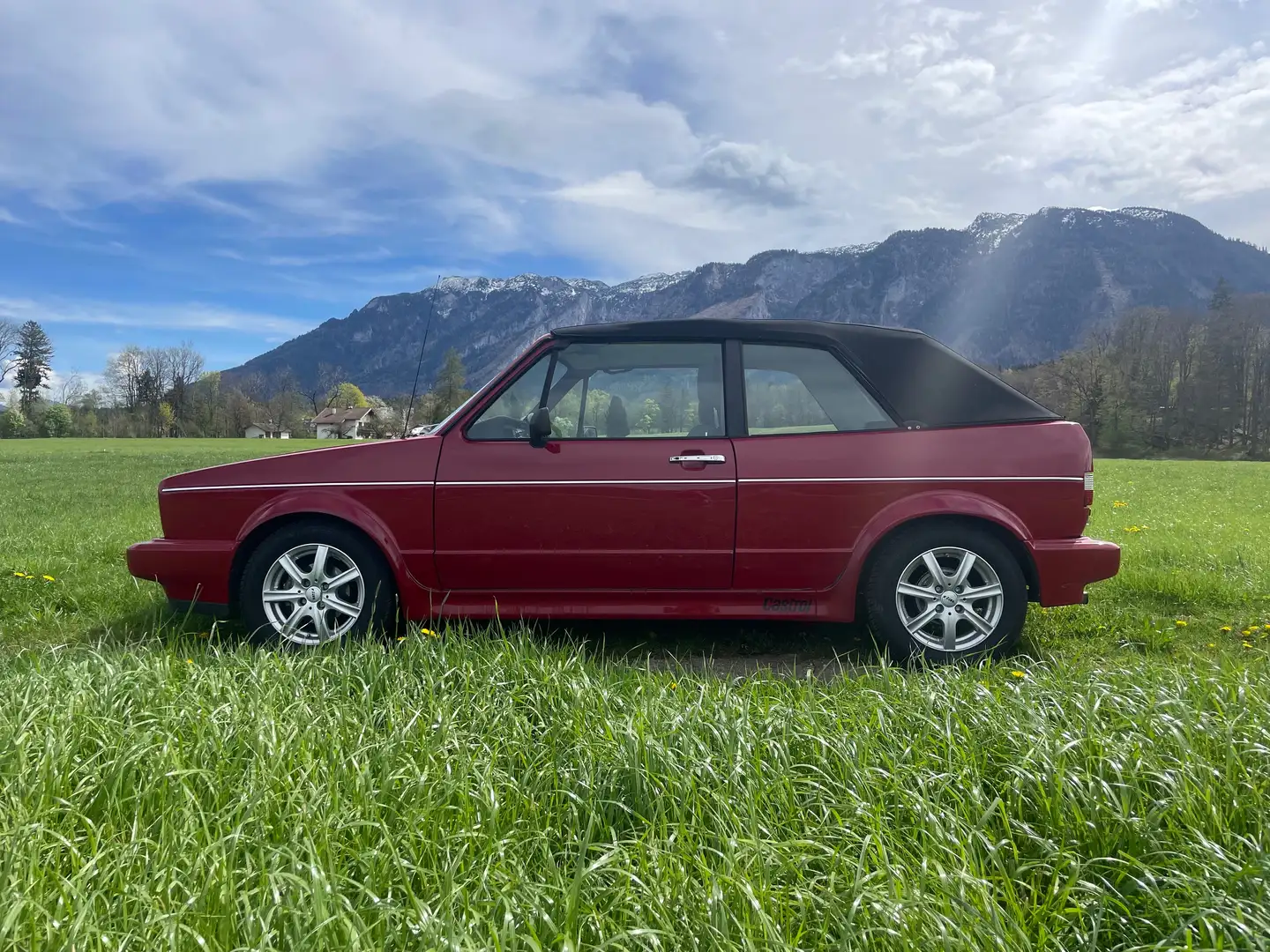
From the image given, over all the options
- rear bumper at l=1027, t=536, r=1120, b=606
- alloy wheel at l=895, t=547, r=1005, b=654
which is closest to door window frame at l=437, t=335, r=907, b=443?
alloy wheel at l=895, t=547, r=1005, b=654

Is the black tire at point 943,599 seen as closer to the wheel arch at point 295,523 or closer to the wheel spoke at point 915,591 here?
the wheel spoke at point 915,591

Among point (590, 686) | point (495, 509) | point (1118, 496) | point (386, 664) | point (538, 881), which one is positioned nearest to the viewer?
point (538, 881)

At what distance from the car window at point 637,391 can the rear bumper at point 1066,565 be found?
1.73 m

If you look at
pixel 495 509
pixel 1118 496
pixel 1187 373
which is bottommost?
pixel 1118 496

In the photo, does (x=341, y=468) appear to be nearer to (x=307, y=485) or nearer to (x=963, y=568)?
(x=307, y=485)

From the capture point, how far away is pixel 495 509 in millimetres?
4031

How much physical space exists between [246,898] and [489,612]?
239 centimetres

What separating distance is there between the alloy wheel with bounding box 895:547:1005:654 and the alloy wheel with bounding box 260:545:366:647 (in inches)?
109

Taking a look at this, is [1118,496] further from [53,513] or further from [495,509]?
[53,513]

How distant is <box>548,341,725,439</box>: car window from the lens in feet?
13.6

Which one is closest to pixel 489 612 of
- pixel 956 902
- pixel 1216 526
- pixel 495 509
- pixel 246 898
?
pixel 495 509

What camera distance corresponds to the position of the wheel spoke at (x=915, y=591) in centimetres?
394

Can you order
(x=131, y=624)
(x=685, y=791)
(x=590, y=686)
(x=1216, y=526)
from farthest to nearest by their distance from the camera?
1. (x=1216, y=526)
2. (x=131, y=624)
3. (x=590, y=686)
4. (x=685, y=791)

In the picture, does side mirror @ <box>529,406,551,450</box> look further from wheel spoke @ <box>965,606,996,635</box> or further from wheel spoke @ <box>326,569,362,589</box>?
wheel spoke @ <box>965,606,996,635</box>
